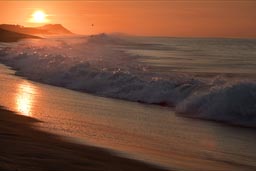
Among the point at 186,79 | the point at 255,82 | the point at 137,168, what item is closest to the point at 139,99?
the point at 186,79

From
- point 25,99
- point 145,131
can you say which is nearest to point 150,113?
point 145,131

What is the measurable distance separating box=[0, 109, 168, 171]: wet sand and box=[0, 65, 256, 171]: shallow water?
542 mm

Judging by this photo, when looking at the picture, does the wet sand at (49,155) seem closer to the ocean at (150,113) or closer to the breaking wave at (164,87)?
the ocean at (150,113)

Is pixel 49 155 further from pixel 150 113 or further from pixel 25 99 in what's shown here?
pixel 25 99

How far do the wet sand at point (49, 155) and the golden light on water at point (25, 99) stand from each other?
3.24 meters

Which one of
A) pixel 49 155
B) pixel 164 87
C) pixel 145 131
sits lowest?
pixel 145 131

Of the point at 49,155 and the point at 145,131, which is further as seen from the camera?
the point at 145,131

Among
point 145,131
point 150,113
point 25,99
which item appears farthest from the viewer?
point 25,99

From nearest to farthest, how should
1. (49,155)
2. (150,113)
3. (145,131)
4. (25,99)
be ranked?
(49,155)
(145,131)
(150,113)
(25,99)

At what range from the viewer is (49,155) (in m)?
7.29

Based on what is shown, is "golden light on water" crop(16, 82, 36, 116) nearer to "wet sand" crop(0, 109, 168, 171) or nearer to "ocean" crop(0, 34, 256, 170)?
"ocean" crop(0, 34, 256, 170)

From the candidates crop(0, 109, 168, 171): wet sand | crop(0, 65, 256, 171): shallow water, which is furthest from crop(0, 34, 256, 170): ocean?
crop(0, 109, 168, 171): wet sand

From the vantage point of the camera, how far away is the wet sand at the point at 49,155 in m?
6.60

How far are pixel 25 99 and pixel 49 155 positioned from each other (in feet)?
26.6
